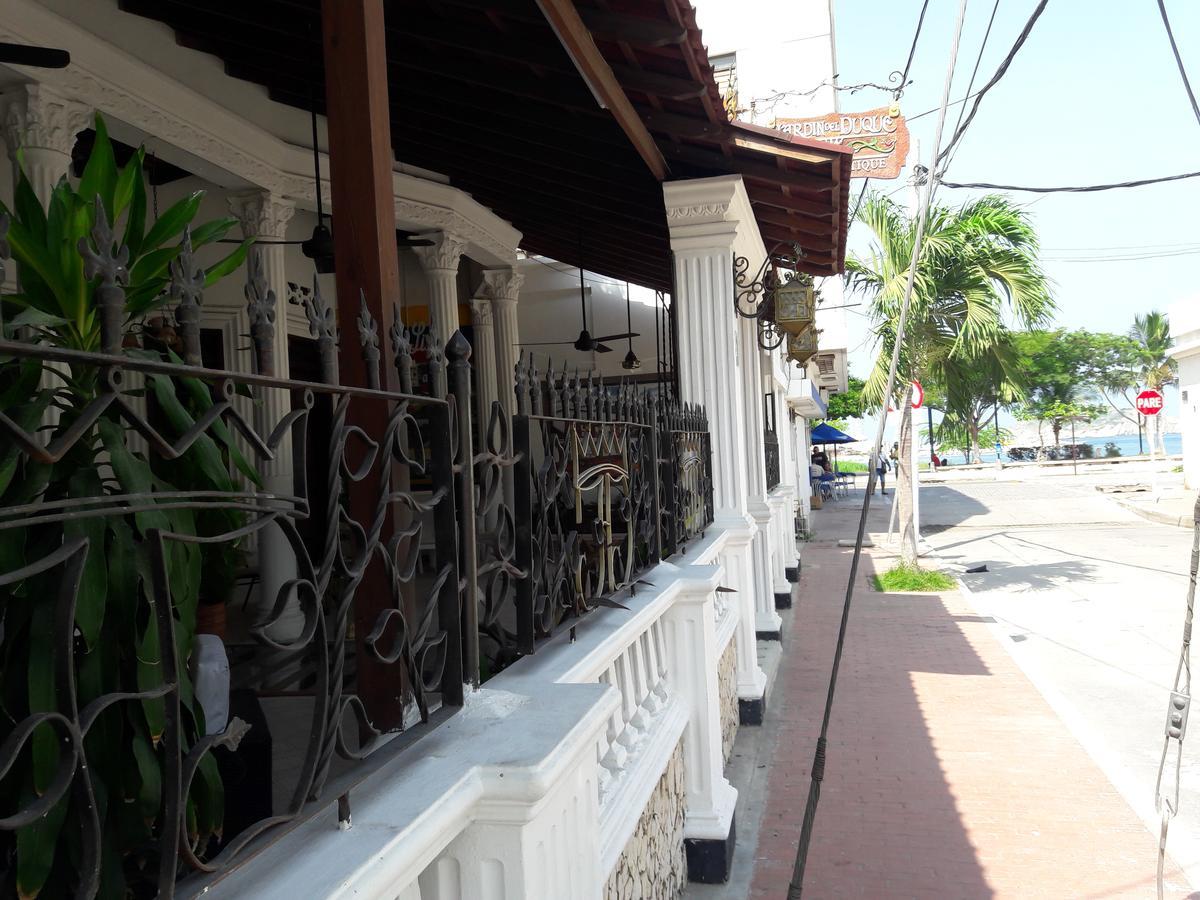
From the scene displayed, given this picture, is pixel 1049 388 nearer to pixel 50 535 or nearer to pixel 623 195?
pixel 623 195

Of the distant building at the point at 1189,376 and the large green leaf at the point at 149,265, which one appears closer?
the large green leaf at the point at 149,265

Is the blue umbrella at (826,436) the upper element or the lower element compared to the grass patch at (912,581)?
upper

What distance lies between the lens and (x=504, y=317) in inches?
382

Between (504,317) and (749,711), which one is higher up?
(504,317)

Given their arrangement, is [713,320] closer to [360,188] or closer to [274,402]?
[274,402]

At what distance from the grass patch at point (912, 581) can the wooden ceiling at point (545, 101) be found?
19.5 ft

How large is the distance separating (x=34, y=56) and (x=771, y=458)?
8.97m

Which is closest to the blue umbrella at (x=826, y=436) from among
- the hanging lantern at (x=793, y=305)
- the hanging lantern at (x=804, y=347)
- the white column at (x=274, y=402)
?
the hanging lantern at (x=804, y=347)

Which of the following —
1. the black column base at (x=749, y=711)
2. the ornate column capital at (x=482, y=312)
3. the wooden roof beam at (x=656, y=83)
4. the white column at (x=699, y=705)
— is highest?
the wooden roof beam at (x=656, y=83)

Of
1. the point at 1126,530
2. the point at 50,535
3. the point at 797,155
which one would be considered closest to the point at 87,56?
the point at 797,155

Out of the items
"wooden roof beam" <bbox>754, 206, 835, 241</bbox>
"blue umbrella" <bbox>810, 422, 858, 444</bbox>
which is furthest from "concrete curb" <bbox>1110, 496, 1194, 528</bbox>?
"wooden roof beam" <bbox>754, 206, 835, 241</bbox>

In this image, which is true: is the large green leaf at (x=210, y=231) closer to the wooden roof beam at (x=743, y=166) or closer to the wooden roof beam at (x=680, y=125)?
the wooden roof beam at (x=680, y=125)

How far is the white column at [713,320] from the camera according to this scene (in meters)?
5.62

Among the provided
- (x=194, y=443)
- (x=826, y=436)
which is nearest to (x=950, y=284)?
(x=194, y=443)
